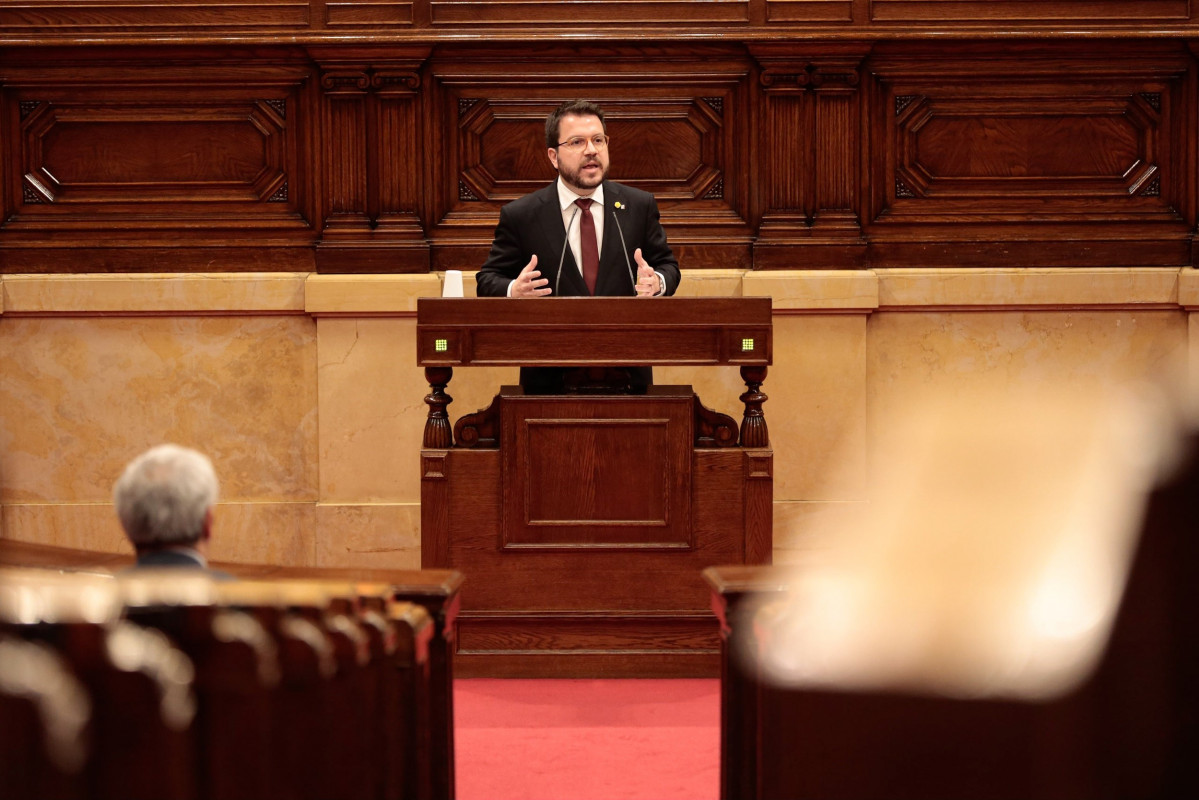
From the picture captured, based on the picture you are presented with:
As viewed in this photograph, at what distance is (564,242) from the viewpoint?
4445mm

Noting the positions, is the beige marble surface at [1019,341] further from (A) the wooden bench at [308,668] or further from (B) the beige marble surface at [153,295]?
(A) the wooden bench at [308,668]

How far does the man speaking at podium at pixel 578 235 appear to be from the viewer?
4.36m

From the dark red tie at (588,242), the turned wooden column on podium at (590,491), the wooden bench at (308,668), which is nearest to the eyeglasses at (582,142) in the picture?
the dark red tie at (588,242)

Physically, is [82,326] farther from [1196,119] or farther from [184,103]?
[1196,119]

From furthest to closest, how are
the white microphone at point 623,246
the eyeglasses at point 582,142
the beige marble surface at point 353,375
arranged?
the beige marble surface at point 353,375 < the white microphone at point 623,246 < the eyeglasses at point 582,142

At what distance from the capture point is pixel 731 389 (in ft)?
18.3

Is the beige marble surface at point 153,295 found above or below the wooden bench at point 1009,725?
above

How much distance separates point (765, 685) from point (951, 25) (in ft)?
13.5

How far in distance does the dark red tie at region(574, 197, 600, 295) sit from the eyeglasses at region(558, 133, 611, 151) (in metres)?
0.20

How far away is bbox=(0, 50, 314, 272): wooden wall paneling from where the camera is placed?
5637mm

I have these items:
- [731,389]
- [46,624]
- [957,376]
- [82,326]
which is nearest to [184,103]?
[82,326]

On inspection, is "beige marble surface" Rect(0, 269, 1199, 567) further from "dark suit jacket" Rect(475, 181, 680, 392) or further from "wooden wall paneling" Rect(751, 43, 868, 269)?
"dark suit jacket" Rect(475, 181, 680, 392)

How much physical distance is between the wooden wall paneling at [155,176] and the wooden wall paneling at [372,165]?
144 millimetres

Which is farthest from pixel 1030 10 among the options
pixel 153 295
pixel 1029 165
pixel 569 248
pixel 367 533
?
pixel 153 295
